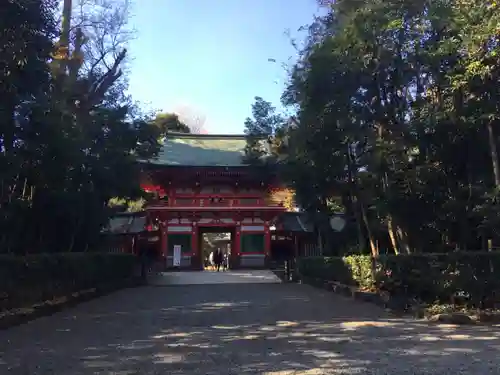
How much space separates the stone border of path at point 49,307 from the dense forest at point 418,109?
669 centimetres

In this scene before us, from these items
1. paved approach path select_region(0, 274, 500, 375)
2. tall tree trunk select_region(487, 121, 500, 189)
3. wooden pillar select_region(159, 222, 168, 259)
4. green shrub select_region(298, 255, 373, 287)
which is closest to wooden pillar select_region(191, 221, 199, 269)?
wooden pillar select_region(159, 222, 168, 259)

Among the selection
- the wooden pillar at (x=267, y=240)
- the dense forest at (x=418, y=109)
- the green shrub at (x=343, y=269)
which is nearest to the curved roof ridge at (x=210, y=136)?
the wooden pillar at (x=267, y=240)

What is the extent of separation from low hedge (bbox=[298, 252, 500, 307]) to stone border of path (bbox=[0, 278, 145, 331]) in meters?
6.57

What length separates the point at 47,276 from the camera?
34.3ft

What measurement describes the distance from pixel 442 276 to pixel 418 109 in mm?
3253

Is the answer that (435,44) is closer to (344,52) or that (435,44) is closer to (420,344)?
(344,52)

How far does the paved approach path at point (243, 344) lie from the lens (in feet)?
16.8

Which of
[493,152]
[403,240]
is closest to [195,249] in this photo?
[403,240]

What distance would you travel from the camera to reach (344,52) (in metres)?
10.8

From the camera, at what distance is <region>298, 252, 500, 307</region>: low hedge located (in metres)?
8.72

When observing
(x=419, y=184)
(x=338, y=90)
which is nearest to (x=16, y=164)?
(x=338, y=90)

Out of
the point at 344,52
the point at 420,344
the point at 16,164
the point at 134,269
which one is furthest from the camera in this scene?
the point at 134,269

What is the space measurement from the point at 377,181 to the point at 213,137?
22550mm

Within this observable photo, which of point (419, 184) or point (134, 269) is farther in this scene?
point (134, 269)
